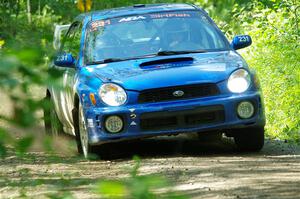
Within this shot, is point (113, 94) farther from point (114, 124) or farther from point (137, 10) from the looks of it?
point (137, 10)

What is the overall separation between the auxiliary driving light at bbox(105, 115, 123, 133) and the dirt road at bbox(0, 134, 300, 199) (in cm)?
32

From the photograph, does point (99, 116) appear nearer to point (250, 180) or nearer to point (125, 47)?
point (125, 47)

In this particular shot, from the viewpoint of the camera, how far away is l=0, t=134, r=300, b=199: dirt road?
24.1ft

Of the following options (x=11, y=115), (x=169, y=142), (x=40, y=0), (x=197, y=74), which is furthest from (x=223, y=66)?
(x=40, y=0)

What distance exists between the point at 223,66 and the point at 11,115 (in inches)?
288

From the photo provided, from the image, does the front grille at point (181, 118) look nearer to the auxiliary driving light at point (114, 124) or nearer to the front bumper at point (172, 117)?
the front bumper at point (172, 117)

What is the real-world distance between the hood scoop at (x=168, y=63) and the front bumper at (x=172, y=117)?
508 millimetres

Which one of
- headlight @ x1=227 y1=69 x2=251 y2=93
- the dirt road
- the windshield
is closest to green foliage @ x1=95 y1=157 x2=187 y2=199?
the dirt road

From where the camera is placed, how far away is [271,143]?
37.5ft

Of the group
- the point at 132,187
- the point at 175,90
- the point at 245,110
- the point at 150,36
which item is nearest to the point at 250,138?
the point at 245,110

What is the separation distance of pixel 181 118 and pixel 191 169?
1.13m

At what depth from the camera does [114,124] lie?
9.94 meters

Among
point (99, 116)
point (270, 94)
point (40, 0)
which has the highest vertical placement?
point (99, 116)

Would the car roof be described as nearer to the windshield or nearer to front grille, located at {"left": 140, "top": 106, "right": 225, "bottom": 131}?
the windshield
